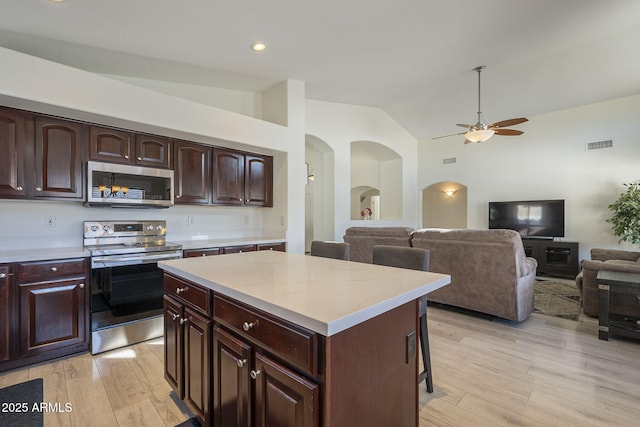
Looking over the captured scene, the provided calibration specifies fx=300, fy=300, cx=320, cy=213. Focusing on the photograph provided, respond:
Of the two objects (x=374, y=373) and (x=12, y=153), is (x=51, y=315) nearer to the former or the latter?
(x=12, y=153)

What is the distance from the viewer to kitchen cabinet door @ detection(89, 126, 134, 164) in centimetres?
286

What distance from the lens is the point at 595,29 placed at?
379 centimetres

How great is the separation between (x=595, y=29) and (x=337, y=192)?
4.20m

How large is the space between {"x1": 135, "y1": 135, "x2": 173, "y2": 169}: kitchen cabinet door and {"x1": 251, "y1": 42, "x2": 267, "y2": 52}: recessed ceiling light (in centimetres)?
138

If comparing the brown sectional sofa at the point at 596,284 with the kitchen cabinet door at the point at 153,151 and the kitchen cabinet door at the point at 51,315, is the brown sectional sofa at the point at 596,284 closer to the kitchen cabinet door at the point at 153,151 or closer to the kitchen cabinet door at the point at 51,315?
the kitchen cabinet door at the point at 153,151

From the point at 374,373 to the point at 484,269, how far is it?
8.82ft

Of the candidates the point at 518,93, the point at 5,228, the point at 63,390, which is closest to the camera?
the point at 63,390

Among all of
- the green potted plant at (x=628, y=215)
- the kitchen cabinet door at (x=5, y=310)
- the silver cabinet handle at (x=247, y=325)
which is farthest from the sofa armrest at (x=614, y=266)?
the kitchen cabinet door at (x=5, y=310)

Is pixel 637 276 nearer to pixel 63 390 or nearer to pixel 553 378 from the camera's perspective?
pixel 553 378

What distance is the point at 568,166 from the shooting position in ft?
19.2

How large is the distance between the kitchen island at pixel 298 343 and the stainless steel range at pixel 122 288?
4.15 feet

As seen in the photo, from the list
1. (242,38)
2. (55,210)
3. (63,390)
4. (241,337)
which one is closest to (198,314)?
(241,337)

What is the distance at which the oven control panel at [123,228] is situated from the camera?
3.08 m

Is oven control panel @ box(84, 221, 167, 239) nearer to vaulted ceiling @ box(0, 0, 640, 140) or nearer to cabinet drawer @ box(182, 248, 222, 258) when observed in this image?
cabinet drawer @ box(182, 248, 222, 258)
